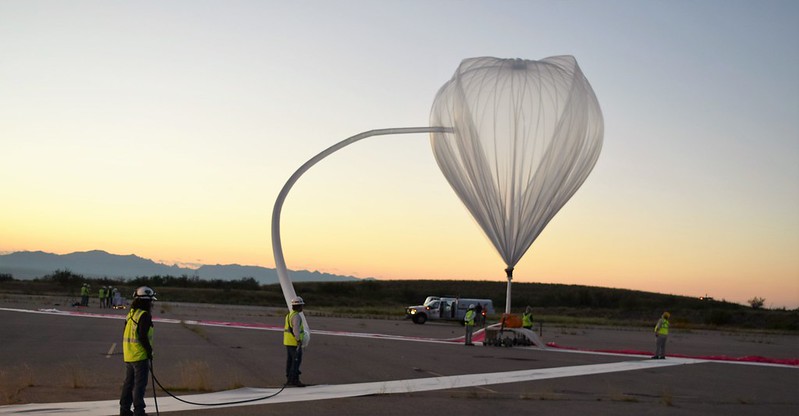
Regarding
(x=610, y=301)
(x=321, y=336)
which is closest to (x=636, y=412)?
(x=321, y=336)

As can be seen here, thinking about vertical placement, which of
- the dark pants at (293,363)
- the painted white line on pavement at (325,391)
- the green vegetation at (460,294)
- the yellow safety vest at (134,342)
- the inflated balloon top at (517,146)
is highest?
the inflated balloon top at (517,146)

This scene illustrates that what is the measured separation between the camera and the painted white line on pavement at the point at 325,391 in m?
11.6

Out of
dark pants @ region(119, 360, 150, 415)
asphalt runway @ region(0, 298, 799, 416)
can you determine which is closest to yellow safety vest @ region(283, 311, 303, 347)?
asphalt runway @ region(0, 298, 799, 416)

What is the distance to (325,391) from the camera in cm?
1453

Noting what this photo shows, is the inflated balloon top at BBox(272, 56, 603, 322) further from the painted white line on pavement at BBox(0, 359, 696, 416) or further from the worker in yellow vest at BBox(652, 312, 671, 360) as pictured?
the painted white line on pavement at BBox(0, 359, 696, 416)

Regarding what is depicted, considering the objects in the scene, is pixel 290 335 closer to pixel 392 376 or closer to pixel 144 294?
pixel 392 376

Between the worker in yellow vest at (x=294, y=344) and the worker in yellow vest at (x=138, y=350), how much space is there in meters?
4.43

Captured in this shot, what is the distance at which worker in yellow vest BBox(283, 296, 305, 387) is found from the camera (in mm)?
14891

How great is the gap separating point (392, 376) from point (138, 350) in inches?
309

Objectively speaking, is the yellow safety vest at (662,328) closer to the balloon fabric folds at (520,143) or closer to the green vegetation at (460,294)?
the balloon fabric folds at (520,143)

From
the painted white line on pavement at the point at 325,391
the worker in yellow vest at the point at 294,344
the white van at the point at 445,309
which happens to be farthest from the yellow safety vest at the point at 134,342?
the white van at the point at 445,309

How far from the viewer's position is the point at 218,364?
1881 cm

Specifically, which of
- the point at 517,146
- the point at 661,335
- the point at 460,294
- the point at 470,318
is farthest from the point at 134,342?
the point at 460,294

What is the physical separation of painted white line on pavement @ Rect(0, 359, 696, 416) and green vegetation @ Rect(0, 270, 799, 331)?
179 ft
